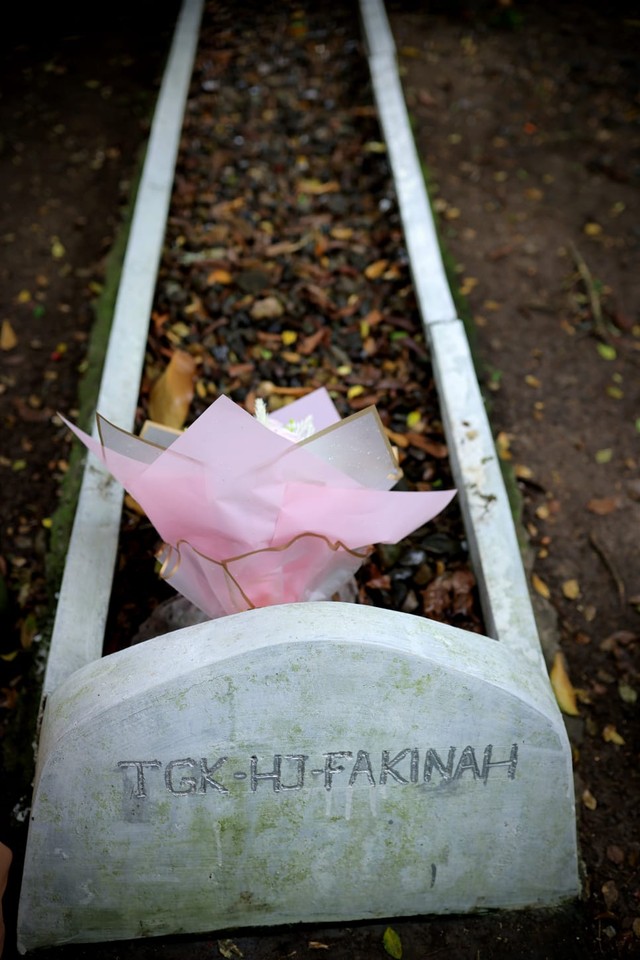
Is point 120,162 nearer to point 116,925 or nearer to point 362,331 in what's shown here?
point 362,331

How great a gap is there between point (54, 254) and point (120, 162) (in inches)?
33.5

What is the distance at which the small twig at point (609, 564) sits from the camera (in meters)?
2.84

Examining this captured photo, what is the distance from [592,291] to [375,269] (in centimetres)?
101

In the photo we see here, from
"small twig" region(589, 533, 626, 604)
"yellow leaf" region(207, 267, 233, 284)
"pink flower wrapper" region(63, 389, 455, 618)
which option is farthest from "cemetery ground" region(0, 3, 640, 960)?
"pink flower wrapper" region(63, 389, 455, 618)

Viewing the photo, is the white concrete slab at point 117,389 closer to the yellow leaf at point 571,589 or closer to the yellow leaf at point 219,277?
the yellow leaf at point 219,277

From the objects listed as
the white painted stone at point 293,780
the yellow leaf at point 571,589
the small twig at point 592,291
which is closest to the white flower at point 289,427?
the white painted stone at point 293,780

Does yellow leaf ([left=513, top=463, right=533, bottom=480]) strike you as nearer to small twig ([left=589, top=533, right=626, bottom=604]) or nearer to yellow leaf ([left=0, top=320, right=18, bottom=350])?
small twig ([left=589, top=533, right=626, bottom=604])

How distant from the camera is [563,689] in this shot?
8.34 feet

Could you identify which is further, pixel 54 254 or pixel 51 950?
pixel 54 254

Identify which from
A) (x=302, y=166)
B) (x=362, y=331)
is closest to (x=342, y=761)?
(x=362, y=331)

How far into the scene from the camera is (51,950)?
73.4 inches

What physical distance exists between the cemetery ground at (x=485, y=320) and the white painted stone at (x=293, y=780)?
154mm

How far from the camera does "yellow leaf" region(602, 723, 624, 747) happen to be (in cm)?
247

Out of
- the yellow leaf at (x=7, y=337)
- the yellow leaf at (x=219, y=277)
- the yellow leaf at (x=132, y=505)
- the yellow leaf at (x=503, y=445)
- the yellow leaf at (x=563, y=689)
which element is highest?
the yellow leaf at (x=219, y=277)
